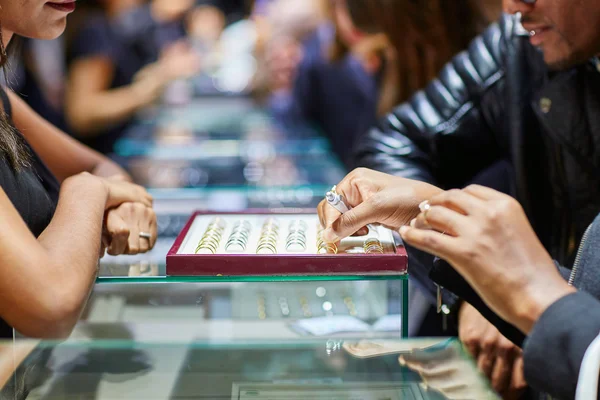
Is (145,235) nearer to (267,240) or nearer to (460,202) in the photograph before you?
(267,240)

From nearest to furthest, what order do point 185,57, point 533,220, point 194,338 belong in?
1. point 194,338
2. point 533,220
3. point 185,57

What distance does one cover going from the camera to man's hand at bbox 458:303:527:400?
1120 mm

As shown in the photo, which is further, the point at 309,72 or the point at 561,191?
the point at 309,72

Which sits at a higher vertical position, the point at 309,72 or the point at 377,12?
the point at 377,12

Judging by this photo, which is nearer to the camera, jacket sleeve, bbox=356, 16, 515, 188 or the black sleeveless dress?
the black sleeveless dress

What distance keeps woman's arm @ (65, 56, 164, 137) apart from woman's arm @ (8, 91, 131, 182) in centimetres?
201

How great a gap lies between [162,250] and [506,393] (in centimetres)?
57

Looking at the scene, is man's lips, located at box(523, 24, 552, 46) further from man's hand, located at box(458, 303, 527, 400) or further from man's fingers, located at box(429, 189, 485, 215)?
man's fingers, located at box(429, 189, 485, 215)

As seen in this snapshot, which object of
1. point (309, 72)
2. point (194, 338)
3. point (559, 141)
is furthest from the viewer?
point (309, 72)

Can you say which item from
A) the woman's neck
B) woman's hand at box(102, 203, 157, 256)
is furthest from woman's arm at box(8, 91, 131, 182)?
woman's hand at box(102, 203, 157, 256)

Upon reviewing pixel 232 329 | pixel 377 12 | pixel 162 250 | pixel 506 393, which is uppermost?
pixel 377 12

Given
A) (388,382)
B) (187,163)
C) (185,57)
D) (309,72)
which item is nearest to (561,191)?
(388,382)

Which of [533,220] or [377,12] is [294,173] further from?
[533,220]

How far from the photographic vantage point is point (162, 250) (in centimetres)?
112
